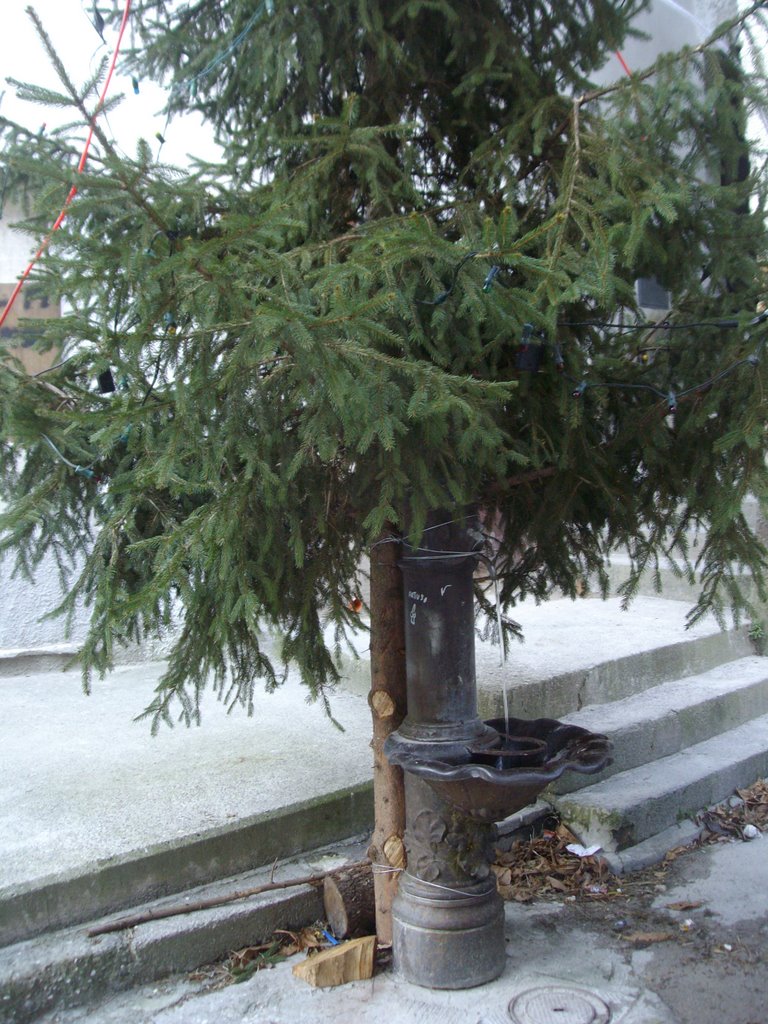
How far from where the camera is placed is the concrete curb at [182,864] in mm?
3311

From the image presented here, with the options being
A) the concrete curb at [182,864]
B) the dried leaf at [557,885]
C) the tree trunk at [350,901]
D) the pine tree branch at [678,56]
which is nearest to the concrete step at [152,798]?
the concrete curb at [182,864]

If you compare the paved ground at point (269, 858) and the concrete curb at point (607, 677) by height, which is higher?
the concrete curb at point (607, 677)

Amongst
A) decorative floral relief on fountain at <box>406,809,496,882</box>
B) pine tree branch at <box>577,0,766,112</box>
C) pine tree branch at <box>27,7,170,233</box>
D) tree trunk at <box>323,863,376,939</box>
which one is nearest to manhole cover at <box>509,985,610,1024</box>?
decorative floral relief on fountain at <box>406,809,496,882</box>

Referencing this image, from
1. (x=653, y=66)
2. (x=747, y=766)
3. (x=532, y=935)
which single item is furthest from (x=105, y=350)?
(x=747, y=766)

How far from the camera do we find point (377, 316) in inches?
111

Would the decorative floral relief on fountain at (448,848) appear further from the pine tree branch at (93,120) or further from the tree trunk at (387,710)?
the pine tree branch at (93,120)

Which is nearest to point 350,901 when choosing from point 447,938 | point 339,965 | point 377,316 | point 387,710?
point 339,965

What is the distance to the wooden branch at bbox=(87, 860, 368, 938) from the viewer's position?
3400 millimetres

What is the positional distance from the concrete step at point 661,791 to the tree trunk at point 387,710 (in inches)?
54.6

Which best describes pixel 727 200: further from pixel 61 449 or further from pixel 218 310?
pixel 61 449

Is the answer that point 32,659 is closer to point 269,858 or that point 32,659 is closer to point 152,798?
point 152,798

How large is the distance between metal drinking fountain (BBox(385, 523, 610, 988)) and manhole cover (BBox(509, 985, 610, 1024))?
6.9 inches

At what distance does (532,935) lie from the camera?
12.7 ft

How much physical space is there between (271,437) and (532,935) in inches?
93.5
